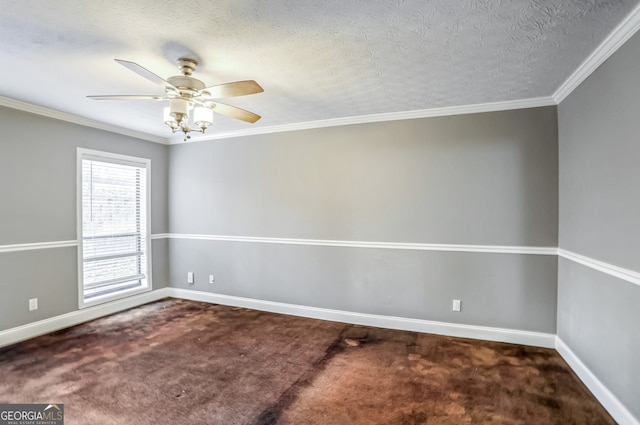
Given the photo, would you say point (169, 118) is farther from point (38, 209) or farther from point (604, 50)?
point (604, 50)

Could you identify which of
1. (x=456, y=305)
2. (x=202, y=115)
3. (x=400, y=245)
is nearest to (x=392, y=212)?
(x=400, y=245)

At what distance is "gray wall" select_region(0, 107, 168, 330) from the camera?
10.7 feet

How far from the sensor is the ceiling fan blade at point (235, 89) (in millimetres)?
2025

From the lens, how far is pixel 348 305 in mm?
3939

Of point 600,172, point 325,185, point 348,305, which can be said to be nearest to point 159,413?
point 348,305

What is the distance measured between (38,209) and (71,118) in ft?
3.69

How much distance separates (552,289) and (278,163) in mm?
3421

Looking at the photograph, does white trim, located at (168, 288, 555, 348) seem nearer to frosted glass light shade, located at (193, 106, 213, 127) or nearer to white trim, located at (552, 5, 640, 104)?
white trim, located at (552, 5, 640, 104)

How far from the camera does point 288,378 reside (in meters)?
2.61

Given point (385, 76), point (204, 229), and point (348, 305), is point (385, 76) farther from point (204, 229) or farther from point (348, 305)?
point (204, 229)

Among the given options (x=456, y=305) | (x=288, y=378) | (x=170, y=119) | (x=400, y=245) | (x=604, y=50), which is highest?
(x=604, y=50)

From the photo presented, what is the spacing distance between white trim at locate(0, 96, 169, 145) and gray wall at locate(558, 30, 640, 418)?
5151 mm

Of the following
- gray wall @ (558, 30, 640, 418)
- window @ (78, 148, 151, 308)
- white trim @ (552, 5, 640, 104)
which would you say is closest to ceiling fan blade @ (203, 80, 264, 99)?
white trim @ (552, 5, 640, 104)

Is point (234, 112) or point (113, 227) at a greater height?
point (234, 112)
